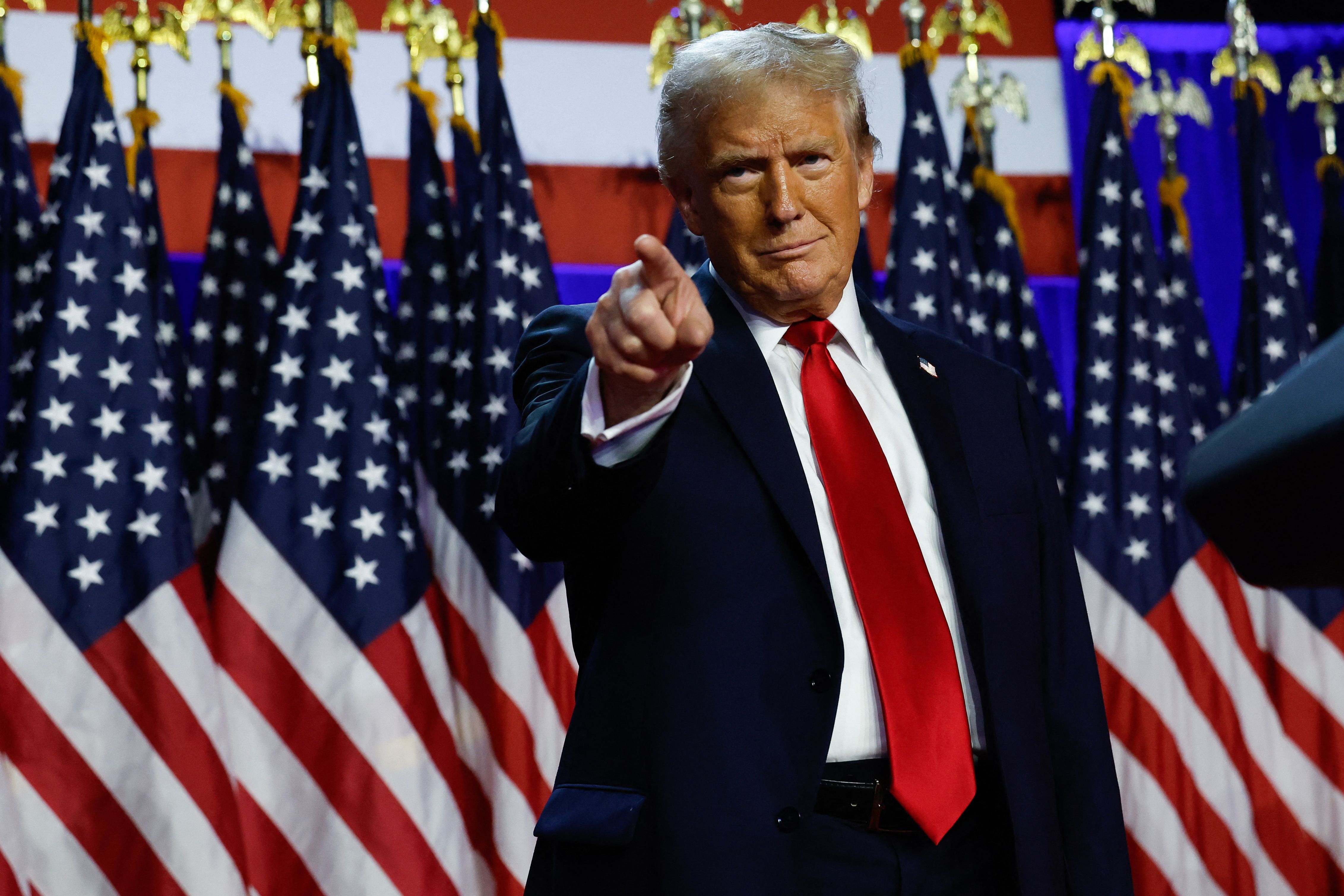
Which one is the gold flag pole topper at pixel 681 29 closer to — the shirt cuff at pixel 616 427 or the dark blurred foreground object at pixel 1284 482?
the shirt cuff at pixel 616 427

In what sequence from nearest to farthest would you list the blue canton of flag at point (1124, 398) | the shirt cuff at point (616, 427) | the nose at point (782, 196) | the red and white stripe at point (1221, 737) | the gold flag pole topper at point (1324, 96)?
Result: the shirt cuff at point (616, 427) → the nose at point (782, 196) → the red and white stripe at point (1221, 737) → the blue canton of flag at point (1124, 398) → the gold flag pole topper at point (1324, 96)

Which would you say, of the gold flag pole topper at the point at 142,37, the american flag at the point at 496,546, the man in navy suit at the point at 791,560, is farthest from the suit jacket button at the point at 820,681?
the gold flag pole topper at the point at 142,37

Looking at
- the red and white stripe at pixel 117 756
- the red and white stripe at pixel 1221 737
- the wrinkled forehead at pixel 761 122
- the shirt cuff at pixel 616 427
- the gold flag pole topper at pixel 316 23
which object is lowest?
the red and white stripe at pixel 1221 737

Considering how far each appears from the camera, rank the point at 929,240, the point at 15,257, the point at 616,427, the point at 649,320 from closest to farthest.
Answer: the point at 649,320 → the point at 616,427 → the point at 15,257 → the point at 929,240

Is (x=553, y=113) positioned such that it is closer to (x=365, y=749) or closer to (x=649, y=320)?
(x=365, y=749)

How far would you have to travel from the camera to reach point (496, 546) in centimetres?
302

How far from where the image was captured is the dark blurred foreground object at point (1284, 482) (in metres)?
0.42

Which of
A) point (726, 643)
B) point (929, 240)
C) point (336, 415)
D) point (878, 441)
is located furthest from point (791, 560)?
point (929, 240)

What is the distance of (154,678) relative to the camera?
2.73 metres

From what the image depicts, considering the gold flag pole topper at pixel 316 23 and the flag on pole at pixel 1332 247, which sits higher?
the gold flag pole topper at pixel 316 23

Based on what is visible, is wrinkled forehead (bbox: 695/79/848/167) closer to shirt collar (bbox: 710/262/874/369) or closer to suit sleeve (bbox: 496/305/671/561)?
shirt collar (bbox: 710/262/874/369)

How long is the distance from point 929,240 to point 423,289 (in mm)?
1265

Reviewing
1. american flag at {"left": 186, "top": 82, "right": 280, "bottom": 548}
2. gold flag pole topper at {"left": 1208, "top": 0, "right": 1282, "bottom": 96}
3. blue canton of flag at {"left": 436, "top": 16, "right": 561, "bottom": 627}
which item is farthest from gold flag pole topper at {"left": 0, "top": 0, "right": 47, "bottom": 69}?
gold flag pole topper at {"left": 1208, "top": 0, "right": 1282, "bottom": 96}

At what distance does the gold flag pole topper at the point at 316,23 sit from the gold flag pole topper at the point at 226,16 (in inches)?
2.5
